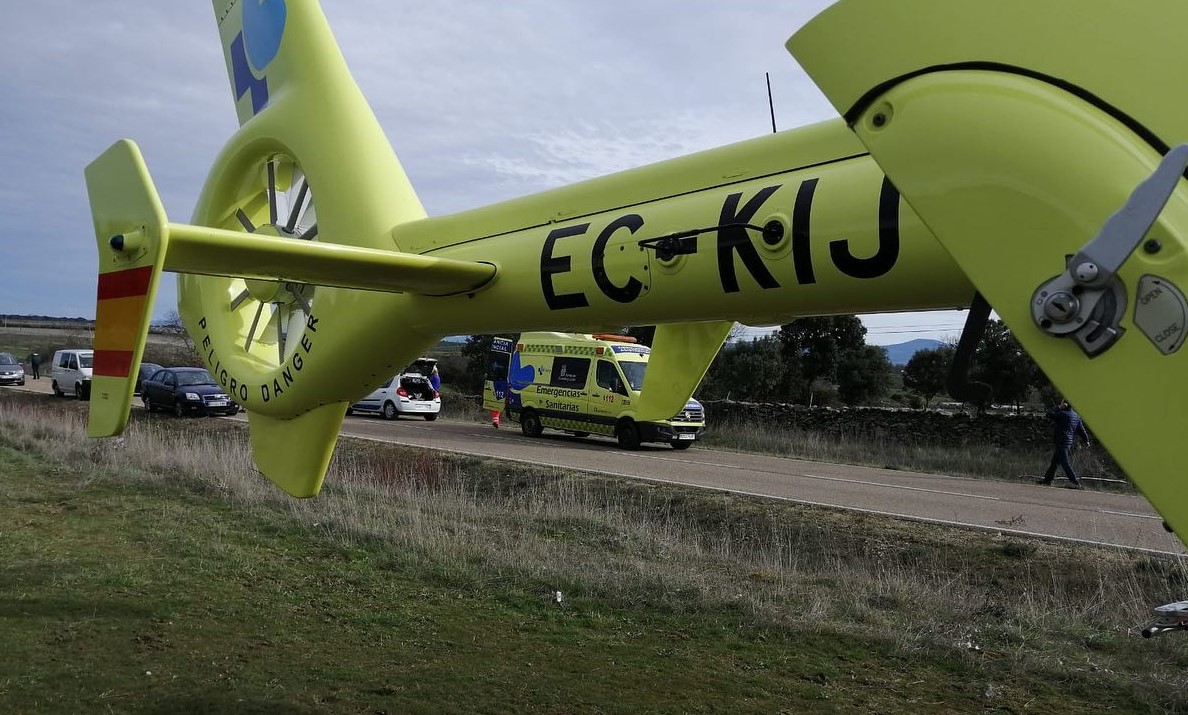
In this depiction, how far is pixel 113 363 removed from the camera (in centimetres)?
312

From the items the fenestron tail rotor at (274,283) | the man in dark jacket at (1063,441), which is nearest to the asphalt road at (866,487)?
the man in dark jacket at (1063,441)

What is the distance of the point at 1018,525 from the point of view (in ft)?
32.6

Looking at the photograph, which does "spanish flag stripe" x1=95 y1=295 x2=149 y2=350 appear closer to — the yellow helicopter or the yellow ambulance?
the yellow helicopter

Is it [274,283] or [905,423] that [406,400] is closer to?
[905,423]

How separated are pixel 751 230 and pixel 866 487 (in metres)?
11.7

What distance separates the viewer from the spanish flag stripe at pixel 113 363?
9.89 feet

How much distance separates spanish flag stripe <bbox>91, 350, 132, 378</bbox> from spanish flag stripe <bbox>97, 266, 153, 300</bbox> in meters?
0.20

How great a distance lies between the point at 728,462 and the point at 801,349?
14.8m

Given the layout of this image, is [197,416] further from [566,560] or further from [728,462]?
[566,560]

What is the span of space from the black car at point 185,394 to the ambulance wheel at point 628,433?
433 inches

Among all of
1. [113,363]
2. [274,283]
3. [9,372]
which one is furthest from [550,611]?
[9,372]

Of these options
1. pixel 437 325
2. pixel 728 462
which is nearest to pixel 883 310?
pixel 437 325

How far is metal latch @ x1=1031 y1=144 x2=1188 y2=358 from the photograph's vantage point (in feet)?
4.50

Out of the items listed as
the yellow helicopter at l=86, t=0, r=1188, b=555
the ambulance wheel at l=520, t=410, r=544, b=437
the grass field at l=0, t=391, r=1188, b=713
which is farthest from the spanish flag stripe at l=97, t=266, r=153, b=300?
the ambulance wheel at l=520, t=410, r=544, b=437
